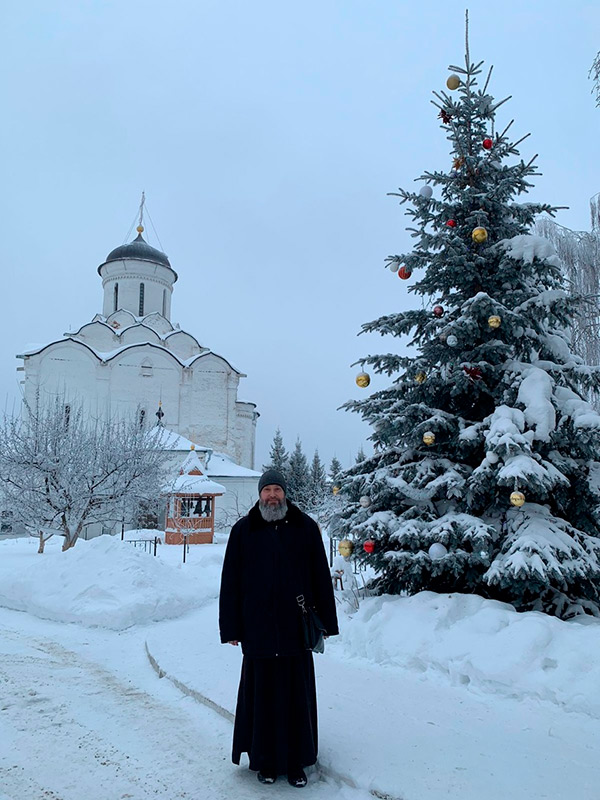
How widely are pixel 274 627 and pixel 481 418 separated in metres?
4.21

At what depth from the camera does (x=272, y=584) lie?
3713 millimetres

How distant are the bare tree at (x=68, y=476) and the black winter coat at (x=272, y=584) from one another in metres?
12.9

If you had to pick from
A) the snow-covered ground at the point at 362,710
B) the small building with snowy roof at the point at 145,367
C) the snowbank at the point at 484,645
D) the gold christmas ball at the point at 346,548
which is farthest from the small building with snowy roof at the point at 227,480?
the snowbank at the point at 484,645

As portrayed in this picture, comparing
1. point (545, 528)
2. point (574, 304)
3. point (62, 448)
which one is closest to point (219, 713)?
point (545, 528)

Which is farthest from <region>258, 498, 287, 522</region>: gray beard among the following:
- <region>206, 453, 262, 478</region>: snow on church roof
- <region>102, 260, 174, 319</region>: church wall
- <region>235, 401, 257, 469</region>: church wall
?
<region>102, 260, 174, 319</region>: church wall

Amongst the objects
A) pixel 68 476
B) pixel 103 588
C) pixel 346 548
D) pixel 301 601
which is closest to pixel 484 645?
pixel 346 548

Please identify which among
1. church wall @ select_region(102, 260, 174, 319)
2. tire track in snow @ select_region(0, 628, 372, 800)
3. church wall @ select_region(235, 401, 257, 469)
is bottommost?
tire track in snow @ select_region(0, 628, 372, 800)

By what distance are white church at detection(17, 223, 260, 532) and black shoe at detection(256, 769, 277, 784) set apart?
94.0 ft

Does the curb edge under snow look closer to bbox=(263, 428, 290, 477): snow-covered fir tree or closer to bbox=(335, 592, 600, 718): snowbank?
bbox=(335, 592, 600, 718): snowbank

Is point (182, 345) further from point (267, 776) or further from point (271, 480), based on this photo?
point (267, 776)

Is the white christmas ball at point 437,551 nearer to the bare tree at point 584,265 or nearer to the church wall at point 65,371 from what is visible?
the bare tree at point 584,265

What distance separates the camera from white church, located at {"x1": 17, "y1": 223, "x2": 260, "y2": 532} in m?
36.4

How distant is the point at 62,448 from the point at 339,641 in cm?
1244

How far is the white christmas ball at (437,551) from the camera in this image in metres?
5.84
